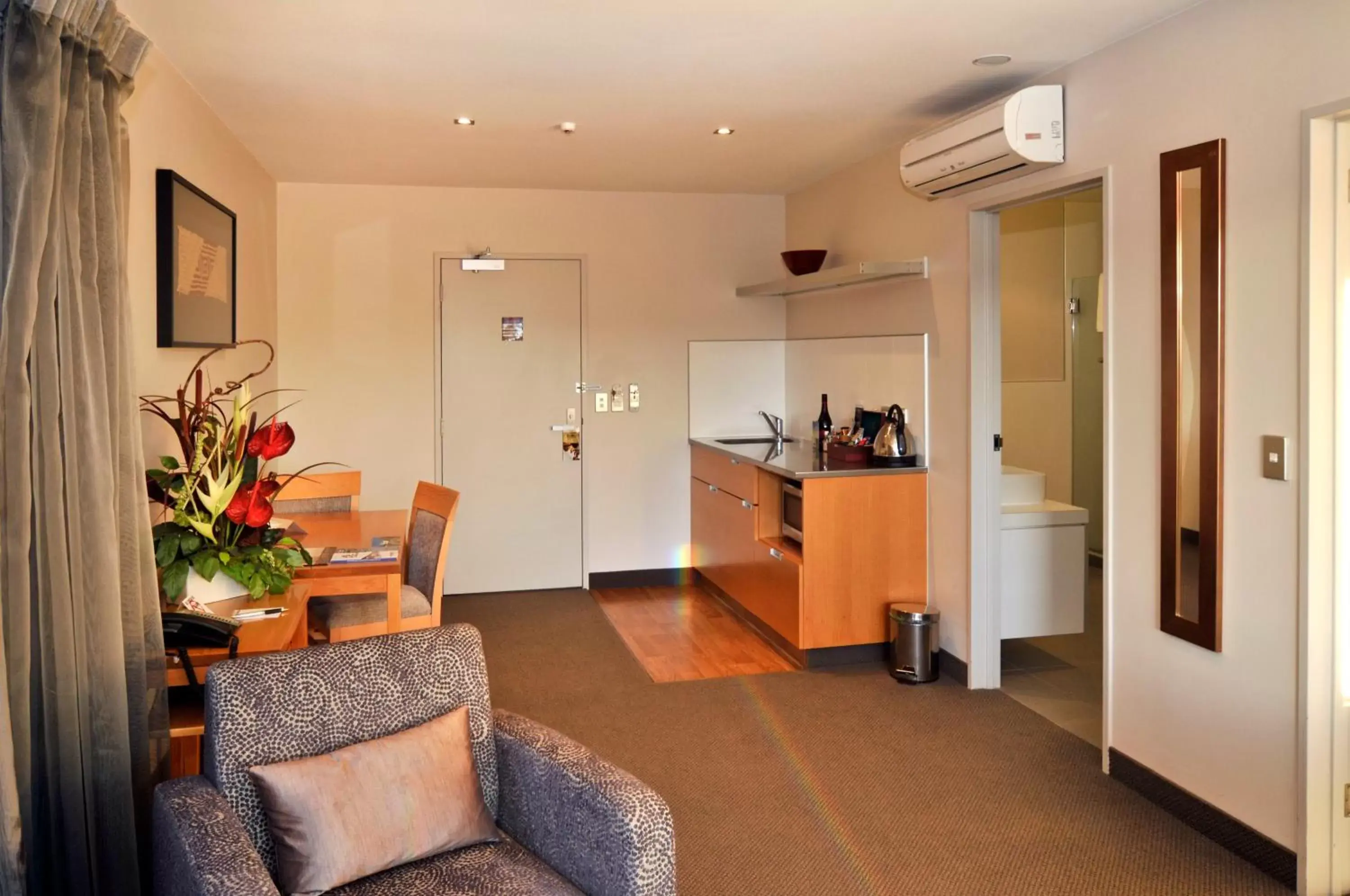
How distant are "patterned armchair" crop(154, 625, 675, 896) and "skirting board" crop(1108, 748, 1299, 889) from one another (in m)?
1.89

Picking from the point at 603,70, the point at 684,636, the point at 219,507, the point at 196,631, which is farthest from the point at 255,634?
the point at 684,636

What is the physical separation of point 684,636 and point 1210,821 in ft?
9.15

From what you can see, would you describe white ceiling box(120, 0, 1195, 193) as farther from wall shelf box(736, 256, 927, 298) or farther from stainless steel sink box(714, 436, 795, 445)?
stainless steel sink box(714, 436, 795, 445)

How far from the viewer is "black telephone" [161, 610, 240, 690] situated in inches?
99.7

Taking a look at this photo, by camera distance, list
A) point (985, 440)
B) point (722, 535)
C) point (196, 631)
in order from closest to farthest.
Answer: point (196, 631) → point (985, 440) → point (722, 535)

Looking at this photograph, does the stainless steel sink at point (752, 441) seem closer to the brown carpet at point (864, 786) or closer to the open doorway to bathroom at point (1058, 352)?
the open doorway to bathroom at point (1058, 352)

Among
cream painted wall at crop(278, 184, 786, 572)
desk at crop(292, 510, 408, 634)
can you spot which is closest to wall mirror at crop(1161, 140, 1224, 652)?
desk at crop(292, 510, 408, 634)

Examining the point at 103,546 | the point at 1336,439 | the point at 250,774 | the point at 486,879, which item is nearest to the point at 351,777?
the point at 250,774

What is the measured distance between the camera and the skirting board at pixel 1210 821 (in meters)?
2.88

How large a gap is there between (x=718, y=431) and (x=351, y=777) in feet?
15.8

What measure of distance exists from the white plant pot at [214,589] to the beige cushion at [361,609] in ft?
2.86

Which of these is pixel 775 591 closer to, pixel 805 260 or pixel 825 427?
pixel 825 427

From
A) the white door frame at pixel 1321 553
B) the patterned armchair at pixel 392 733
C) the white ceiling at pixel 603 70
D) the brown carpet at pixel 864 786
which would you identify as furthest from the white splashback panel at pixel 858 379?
the patterned armchair at pixel 392 733

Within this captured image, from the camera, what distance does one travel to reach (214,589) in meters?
2.89
